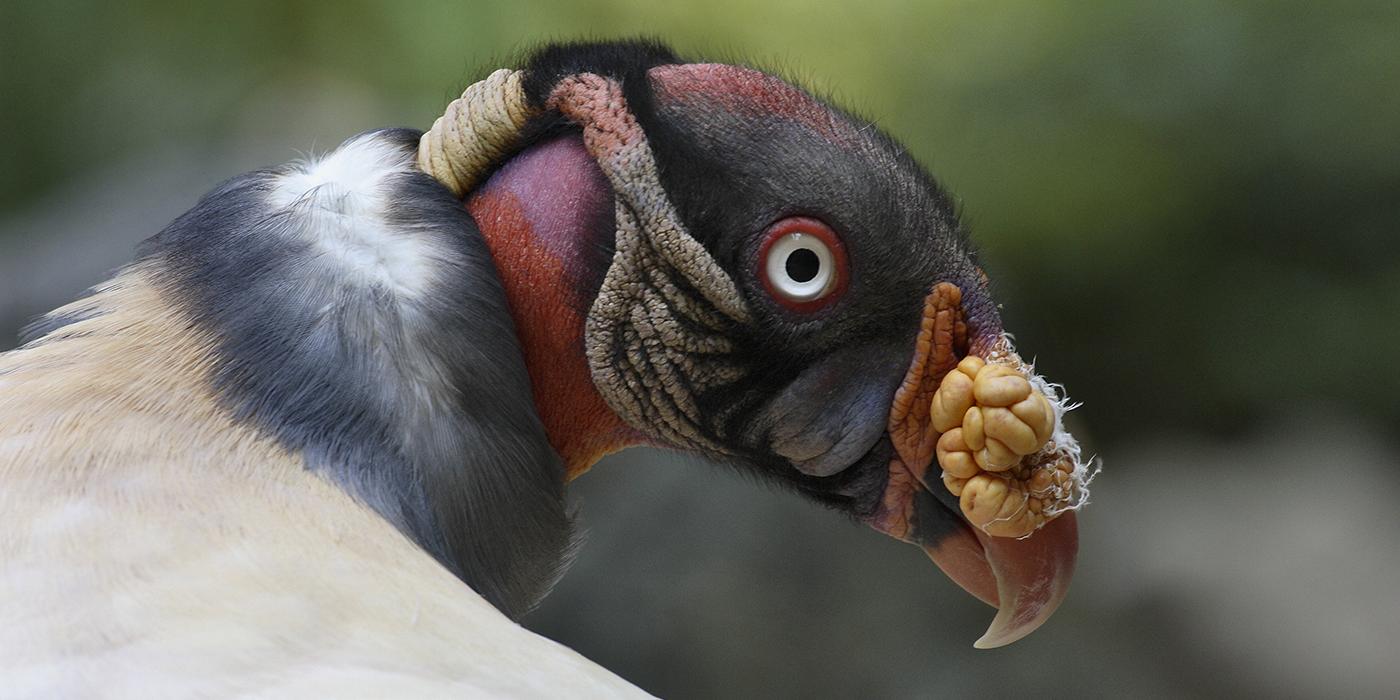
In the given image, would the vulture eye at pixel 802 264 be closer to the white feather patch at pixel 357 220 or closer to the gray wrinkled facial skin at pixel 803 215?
the gray wrinkled facial skin at pixel 803 215

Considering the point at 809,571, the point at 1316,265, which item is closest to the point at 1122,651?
the point at 809,571

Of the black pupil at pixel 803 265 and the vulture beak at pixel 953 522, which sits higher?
the black pupil at pixel 803 265

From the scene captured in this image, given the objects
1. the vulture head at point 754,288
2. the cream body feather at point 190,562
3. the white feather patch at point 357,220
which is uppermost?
the vulture head at point 754,288

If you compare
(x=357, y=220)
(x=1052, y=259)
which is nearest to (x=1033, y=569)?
(x=357, y=220)

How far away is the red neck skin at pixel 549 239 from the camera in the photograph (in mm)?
1624

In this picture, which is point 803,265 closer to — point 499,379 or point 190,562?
point 499,379

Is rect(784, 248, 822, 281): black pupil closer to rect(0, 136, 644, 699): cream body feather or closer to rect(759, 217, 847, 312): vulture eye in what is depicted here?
rect(759, 217, 847, 312): vulture eye

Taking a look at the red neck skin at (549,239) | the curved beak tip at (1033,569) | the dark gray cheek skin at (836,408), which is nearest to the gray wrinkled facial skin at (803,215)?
the dark gray cheek skin at (836,408)

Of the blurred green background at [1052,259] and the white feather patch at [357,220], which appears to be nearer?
the white feather patch at [357,220]

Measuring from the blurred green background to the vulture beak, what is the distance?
4.80ft

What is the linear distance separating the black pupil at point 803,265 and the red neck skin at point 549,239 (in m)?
0.23

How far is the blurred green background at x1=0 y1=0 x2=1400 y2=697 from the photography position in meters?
3.27

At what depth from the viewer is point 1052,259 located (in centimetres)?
337

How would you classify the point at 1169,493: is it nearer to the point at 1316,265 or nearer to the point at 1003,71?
the point at 1316,265
